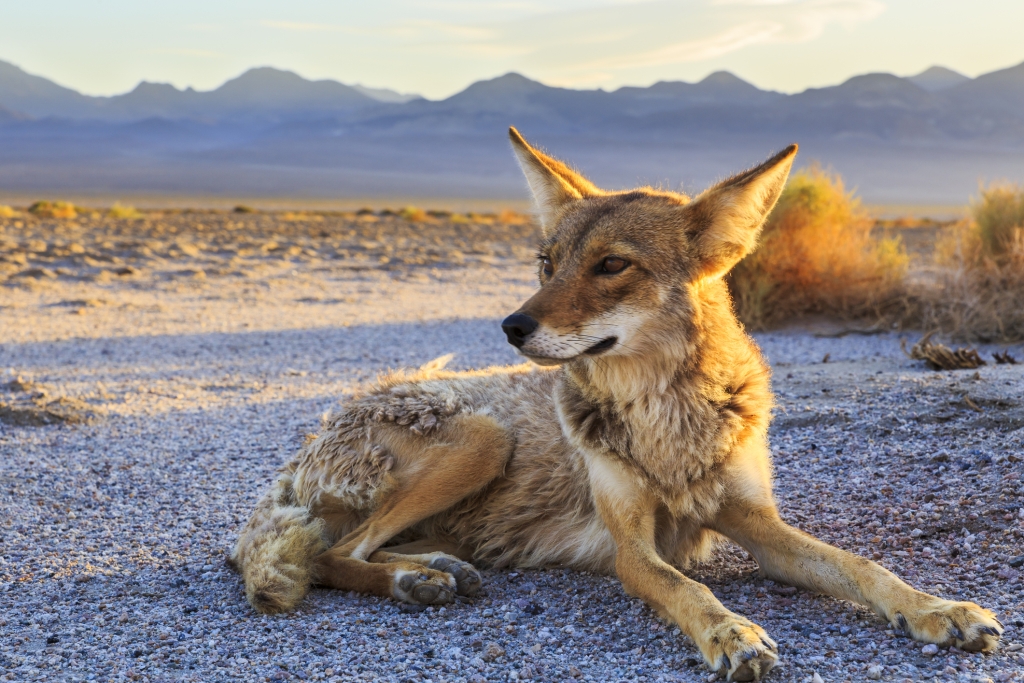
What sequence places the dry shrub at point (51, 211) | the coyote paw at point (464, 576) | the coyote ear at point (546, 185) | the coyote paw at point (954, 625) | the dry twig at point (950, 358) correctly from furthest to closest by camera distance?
the dry shrub at point (51, 211) < the dry twig at point (950, 358) < the coyote ear at point (546, 185) < the coyote paw at point (464, 576) < the coyote paw at point (954, 625)

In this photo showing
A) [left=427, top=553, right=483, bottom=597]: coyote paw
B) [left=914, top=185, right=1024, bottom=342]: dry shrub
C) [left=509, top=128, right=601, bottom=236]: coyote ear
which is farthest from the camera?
→ [left=914, top=185, right=1024, bottom=342]: dry shrub

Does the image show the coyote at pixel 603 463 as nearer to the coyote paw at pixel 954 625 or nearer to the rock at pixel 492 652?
the coyote paw at pixel 954 625

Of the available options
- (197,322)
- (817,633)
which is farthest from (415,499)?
(197,322)

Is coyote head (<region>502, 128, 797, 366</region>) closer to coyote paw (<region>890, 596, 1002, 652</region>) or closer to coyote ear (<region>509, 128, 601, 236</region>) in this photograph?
coyote ear (<region>509, 128, 601, 236</region>)

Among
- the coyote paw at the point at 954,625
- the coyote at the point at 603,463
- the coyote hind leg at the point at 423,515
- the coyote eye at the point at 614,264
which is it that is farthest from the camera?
the coyote hind leg at the point at 423,515

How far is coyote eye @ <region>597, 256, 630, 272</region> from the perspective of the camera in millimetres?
4520

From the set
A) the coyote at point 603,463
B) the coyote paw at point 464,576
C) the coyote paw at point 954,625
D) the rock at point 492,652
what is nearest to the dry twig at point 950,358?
the coyote at point 603,463

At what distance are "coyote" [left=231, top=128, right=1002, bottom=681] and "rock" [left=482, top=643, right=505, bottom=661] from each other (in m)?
0.57

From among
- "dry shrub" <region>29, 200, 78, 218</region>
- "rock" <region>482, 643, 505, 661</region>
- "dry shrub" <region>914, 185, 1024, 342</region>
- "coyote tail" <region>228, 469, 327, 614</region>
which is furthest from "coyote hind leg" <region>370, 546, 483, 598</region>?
"dry shrub" <region>29, 200, 78, 218</region>

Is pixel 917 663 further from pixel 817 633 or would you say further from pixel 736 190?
pixel 736 190

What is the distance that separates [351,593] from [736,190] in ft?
9.09

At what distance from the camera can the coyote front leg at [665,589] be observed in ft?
12.4

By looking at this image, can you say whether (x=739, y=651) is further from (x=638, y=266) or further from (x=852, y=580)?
(x=638, y=266)

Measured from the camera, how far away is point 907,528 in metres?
5.29
